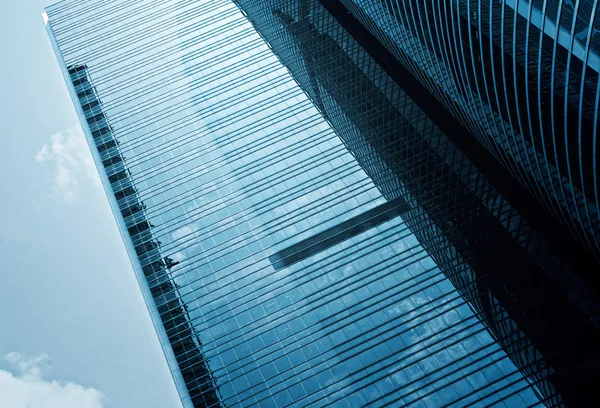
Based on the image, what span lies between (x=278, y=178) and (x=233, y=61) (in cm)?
2214

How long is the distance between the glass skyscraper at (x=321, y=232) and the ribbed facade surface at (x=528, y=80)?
3478mm

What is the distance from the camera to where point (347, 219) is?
6438 centimetres

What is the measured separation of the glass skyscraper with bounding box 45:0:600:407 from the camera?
5216 cm

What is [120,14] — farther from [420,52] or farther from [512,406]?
[512,406]

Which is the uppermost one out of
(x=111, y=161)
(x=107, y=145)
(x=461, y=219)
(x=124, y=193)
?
(x=107, y=145)

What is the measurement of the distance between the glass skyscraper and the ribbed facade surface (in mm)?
3478

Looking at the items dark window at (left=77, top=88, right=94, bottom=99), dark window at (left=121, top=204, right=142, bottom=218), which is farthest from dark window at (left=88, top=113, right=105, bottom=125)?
dark window at (left=121, top=204, right=142, bottom=218)

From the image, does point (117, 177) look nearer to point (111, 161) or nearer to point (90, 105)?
point (111, 161)

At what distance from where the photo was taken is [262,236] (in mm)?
65812

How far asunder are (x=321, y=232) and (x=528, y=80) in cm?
2778

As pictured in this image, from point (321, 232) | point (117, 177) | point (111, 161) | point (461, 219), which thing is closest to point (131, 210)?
point (117, 177)

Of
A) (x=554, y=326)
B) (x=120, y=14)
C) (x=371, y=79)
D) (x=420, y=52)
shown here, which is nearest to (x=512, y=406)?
(x=554, y=326)

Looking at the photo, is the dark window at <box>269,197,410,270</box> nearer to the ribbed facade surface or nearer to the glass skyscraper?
the glass skyscraper

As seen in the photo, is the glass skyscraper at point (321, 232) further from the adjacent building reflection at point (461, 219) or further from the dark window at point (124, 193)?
the dark window at point (124, 193)
